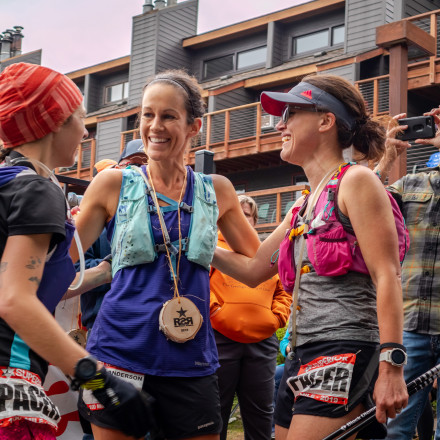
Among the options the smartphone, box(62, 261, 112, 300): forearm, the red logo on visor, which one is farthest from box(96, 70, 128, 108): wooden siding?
the red logo on visor

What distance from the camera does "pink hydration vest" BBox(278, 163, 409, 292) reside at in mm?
3059

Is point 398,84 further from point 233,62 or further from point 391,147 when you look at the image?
point 233,62

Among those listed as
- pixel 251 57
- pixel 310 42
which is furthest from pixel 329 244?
pixel 251 57

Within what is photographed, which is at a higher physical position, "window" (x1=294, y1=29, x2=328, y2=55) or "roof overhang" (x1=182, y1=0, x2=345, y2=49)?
"roof overhang" (x1=182, y1=0, x2=345, y2=49)

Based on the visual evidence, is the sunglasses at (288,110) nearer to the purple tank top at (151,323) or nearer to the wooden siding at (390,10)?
the purple tank top at (151,323)

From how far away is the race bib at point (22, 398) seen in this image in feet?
7.38

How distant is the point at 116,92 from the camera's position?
35.0 m

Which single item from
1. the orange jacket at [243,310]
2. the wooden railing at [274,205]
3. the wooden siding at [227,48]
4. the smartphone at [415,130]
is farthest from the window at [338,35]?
the smartphone at [415,130]

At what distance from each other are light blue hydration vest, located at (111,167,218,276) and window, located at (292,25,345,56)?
24.9 meters

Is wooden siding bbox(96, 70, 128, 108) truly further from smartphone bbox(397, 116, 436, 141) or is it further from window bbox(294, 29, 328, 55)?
smartphone bbox(397, 116, 436, 141)

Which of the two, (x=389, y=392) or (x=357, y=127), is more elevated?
(x=357, y=127)

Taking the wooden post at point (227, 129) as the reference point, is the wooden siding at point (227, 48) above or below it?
above

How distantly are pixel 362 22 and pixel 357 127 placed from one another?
22876 mm

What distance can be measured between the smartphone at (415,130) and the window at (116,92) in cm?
3068
